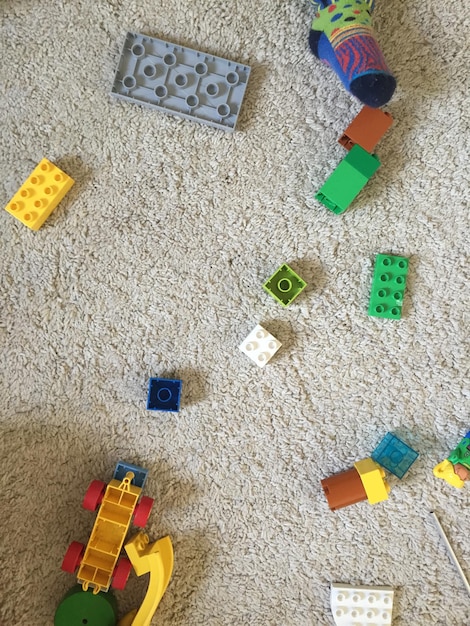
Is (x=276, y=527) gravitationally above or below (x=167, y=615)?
above

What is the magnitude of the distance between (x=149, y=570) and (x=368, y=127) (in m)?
0.77

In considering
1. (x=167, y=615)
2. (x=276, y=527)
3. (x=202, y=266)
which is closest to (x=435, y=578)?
(x=276, y=527)

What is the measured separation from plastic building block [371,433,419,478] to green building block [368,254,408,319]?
0.67 ft

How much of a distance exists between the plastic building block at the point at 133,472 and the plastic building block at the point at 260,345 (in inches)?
9.9

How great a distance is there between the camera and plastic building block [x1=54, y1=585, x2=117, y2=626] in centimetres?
82

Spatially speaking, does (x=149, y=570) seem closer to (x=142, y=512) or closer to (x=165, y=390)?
(x=142, y=512)

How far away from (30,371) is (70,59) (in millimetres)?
513

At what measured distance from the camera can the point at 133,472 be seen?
850mm

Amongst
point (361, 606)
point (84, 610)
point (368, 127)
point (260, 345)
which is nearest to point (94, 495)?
point (84, 610)

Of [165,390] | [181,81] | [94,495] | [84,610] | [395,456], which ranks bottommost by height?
[84,610]

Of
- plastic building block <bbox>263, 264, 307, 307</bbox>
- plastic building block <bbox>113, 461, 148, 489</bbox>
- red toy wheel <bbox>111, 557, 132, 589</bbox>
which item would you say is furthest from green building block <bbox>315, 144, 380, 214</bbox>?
red toy wheel <bbox>111, 557, 132, 589</bbox>

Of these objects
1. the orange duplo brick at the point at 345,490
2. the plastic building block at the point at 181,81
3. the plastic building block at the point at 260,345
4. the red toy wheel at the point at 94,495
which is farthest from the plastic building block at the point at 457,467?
the plastic building block at the point at 181,81

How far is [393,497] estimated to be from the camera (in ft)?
2.89

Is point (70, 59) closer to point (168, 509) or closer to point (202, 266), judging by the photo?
point (202, 266)
